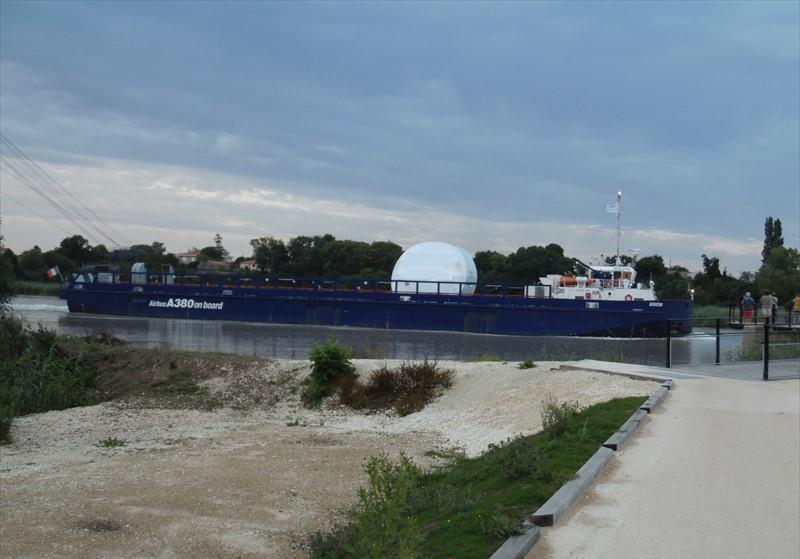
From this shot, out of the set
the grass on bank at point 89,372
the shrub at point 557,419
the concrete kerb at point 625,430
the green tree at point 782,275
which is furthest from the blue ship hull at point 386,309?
the concrete kerb at point 625,430

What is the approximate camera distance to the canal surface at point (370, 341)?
25297 millimetres

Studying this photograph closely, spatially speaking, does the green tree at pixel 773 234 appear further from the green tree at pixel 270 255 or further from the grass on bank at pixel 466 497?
the grass on bank at pixel 466 497

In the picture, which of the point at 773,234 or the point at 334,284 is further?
the point at 773,234

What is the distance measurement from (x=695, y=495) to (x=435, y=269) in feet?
133

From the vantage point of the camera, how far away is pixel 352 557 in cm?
566

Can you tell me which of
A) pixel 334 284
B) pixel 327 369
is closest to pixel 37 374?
pixel 327 369

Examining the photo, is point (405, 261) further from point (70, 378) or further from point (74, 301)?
point (70, 378)

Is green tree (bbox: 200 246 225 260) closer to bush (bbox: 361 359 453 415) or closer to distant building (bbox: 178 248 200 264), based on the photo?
distant building (bbox: 178 248 200 264)

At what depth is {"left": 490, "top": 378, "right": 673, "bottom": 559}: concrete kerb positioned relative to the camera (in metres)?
5.02

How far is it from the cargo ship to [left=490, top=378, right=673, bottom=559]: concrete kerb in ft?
97.6

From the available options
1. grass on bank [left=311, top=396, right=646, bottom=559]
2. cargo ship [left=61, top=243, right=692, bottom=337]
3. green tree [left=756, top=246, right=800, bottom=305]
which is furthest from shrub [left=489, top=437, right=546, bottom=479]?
green tree [left=756, top=246, right=800, bottom=305]

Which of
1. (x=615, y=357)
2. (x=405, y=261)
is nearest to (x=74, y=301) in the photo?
(x=405, y=261)

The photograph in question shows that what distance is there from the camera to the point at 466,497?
6934mm

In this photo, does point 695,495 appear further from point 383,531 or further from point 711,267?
point 711,267
